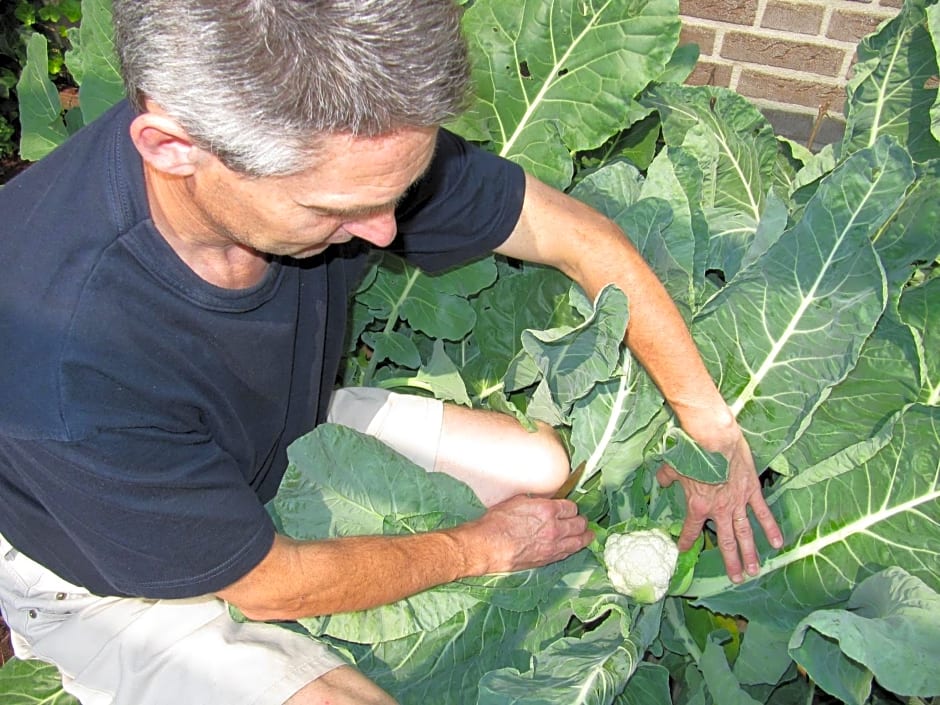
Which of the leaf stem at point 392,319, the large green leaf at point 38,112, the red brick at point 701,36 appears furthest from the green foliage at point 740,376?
the red brick at point 701,36

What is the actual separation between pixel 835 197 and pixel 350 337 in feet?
4.47

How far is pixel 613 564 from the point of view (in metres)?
1.91

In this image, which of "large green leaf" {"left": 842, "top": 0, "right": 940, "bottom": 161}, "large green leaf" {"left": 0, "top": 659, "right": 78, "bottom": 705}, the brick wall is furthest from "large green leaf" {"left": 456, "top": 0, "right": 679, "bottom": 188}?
"large green leaf" {"left": 0, "top": 659, "right": 78, "bottom": 705}

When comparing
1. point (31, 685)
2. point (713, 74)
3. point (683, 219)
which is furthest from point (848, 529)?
point (713, 74)

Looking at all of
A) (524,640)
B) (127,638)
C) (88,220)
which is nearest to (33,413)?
(88,220)

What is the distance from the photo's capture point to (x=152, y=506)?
135 centimetres

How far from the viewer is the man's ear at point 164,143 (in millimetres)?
1153

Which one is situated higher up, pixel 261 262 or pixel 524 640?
pixel 261 262

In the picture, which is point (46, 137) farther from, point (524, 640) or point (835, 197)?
point (835, 197)

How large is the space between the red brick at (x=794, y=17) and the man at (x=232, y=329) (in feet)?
6.41

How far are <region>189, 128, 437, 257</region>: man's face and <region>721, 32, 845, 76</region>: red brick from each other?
263 cm

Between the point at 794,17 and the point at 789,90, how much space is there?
0.94 feet

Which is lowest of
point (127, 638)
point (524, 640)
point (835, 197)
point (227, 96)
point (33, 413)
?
point (524, 640)

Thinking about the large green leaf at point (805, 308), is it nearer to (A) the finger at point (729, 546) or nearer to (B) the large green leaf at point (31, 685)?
(A) the finger at point (729, 546)
